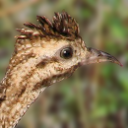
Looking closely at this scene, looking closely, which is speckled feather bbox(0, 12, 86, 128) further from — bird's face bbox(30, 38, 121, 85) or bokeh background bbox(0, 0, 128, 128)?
bokeh background bbox(0, 0, 128, 128)

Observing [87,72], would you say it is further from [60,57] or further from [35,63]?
[35,63]

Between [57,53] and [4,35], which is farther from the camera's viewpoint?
[4,35]

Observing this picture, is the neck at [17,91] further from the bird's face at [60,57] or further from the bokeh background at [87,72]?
the bokeh background at [87,72]

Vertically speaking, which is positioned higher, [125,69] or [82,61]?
[125,69]

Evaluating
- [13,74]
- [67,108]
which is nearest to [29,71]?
[13,74]

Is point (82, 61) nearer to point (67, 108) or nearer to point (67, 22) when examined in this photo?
point (67, 22)

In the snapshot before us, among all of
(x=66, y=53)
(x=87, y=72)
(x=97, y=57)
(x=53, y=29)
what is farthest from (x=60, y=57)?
(x=87, y=72)
